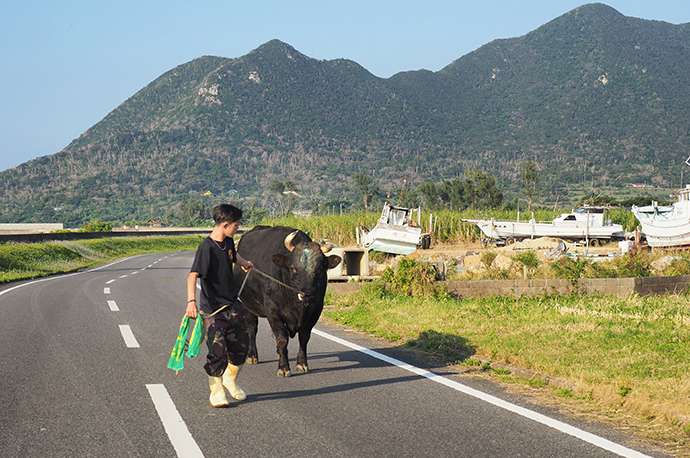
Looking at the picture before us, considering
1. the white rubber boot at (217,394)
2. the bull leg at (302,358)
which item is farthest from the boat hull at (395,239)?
the white rubber boot at (217,394)

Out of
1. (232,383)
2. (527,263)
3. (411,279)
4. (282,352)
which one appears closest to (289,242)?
(282,352)

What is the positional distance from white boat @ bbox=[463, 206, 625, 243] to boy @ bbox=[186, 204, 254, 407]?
41438 millimetres

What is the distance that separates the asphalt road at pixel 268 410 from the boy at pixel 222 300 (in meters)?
0.45

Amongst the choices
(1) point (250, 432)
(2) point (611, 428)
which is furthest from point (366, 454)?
(2) point (611, 428)

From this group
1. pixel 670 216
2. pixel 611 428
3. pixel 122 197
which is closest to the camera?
pixel 611 428

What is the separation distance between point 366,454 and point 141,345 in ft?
22.4

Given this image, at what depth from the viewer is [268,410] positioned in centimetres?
809

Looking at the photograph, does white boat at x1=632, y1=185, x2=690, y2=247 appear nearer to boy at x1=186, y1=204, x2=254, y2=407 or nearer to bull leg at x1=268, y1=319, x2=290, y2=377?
bull leg at x1=268, y1=319, x2=290, y2=377

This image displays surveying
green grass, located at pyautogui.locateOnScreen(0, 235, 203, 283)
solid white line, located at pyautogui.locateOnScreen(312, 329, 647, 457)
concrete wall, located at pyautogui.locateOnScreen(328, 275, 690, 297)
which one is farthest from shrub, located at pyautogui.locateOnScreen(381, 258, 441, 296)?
green grass, located at pyautogui.locateOnScreen(0, 235, 203, 283)

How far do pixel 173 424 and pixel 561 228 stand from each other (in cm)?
4633

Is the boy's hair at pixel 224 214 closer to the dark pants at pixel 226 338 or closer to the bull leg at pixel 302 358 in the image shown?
the dark pants at pixel 226 338

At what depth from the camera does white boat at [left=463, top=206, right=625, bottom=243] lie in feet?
163

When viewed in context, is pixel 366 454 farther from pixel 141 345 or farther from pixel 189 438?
pixel 141 345

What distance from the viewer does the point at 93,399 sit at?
8.53m
